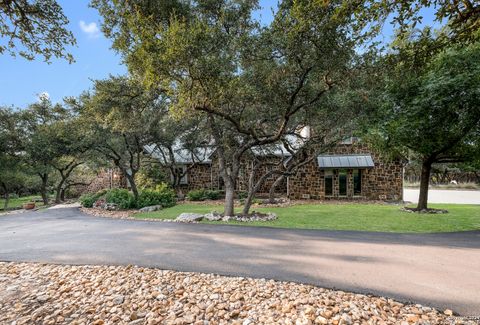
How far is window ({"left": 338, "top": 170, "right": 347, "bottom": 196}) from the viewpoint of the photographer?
61.3ft

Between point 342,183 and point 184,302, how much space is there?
56.9 feet

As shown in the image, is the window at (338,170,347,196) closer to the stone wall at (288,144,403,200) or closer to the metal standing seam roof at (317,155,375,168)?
the stone wall at (288,144,403,200)

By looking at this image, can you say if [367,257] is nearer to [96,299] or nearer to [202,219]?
[96,299]

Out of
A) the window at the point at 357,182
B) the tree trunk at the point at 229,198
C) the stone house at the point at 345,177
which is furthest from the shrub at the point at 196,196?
the window at the point at 357,182

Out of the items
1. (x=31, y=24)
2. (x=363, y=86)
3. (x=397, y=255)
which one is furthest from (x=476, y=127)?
(x=31, y=24)

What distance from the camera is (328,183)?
18.9 meters

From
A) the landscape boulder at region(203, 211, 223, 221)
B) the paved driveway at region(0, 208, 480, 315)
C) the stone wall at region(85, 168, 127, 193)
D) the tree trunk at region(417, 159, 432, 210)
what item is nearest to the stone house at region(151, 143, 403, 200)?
the tree trunk at region(417, 159, 432, 210)

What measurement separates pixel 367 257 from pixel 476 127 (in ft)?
29.3

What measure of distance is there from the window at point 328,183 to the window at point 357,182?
1.63 meters

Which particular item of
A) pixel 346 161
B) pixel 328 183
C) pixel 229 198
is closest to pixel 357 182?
pixel 346 161

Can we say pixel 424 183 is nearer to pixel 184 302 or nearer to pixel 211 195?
pixel 211 195

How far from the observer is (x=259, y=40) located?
23.5ft

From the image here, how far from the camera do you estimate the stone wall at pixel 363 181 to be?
17.9 m

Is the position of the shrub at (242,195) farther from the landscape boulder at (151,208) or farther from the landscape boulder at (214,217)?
the landscape boulder at (214,217)
